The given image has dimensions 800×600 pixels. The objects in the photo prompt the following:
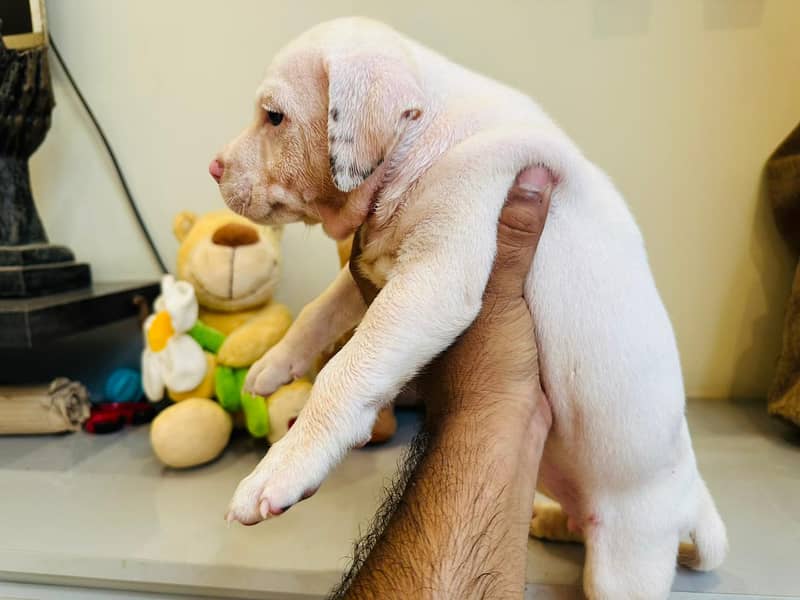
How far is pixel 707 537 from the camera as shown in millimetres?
709

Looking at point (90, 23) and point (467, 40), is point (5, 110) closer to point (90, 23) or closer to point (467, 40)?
point (90, 23)

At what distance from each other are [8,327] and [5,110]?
1.66 ft

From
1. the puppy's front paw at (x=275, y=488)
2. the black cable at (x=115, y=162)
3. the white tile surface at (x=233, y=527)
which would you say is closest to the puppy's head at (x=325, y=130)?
the puppy's front paw at (x=275, y=488)

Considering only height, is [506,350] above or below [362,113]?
below

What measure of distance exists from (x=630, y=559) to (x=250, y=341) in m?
0.78

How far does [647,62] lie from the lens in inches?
50.2

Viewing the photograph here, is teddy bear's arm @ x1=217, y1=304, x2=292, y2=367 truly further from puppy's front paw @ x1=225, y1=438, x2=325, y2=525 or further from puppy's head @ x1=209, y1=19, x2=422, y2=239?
puppy's front paw @ x1=225, y1=438, x2=325, y2=525

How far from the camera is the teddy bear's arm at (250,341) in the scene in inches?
44.7

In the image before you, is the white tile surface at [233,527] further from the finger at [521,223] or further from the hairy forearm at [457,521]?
the finger at [521,223]

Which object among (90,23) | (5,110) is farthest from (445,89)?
(90,23)

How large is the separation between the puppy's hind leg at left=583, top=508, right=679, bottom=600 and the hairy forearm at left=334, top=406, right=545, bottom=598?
11 cm

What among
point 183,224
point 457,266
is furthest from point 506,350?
point 183,224

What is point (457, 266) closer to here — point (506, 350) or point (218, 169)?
point (506, 350)

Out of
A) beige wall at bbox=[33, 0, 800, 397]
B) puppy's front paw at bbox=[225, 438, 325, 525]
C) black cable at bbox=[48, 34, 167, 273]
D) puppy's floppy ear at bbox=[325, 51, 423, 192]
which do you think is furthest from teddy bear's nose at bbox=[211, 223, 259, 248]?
puppy's front paw at bbox=[225, 438, 325, 525]
